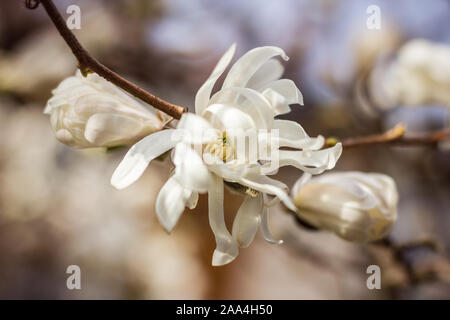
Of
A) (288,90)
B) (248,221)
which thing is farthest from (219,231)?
(288,90)

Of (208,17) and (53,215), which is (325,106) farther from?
(53,215)

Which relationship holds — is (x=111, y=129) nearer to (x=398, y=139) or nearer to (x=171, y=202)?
(x=171, y=202)

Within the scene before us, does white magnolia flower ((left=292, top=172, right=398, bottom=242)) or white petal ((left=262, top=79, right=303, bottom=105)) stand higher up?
white petal ((left=262, top=79, right=303, bottom=105))

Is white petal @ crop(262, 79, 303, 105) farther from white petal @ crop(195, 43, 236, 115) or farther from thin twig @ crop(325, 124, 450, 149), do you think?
thin twig @ crop(325, 124, 450, 149)

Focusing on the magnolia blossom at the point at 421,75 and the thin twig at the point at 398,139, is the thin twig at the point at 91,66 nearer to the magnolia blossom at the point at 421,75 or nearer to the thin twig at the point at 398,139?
the thin twig at the point at 398,139

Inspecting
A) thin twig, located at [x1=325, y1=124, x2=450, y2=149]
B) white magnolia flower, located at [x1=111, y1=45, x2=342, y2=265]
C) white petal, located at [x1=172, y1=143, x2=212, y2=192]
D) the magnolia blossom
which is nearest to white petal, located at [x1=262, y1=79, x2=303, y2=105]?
white magnolia flower, located at [x1=111, y1=45, x2=342, y2=265]
